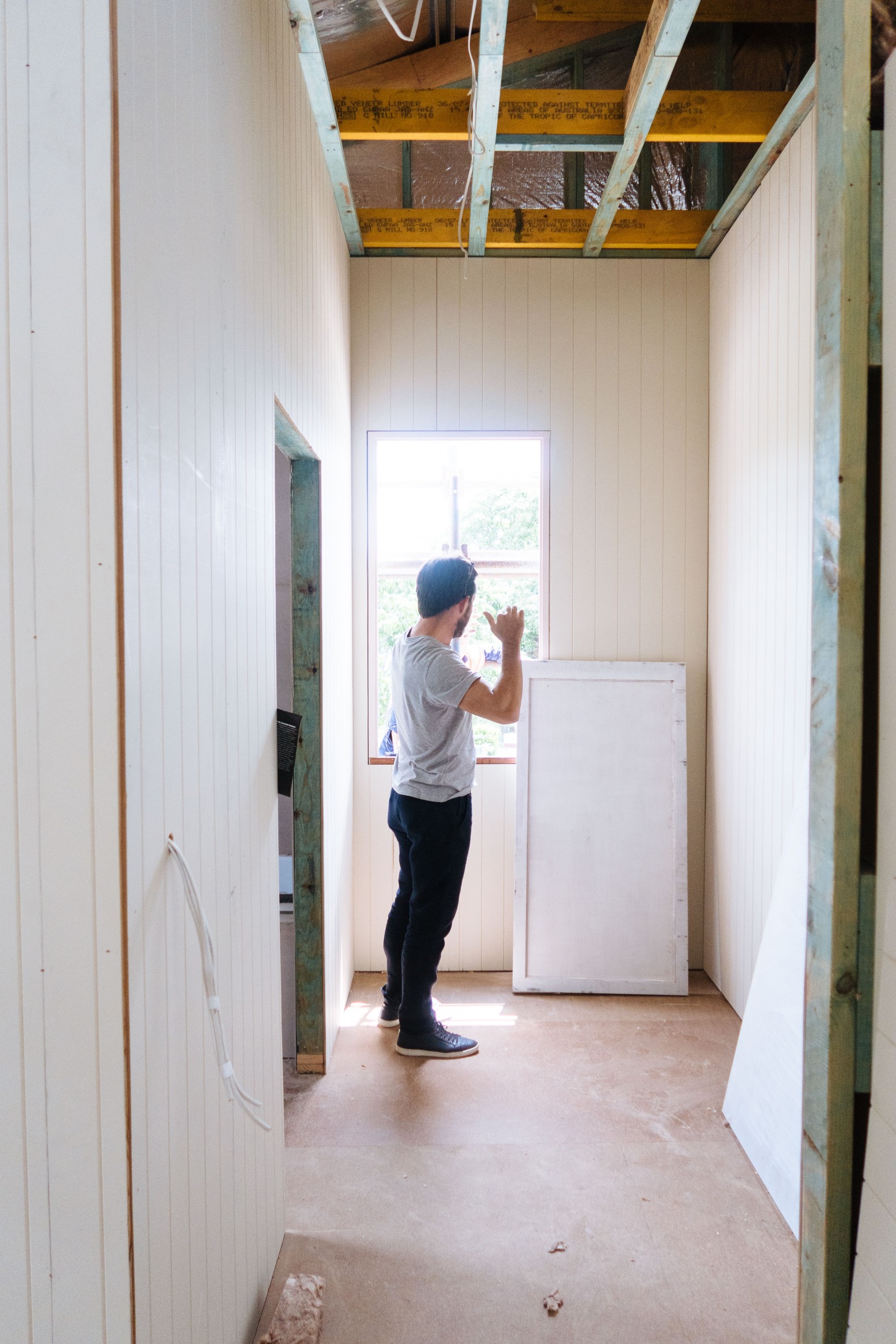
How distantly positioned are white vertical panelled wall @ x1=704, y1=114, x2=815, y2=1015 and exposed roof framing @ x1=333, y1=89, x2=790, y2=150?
8.0 inches

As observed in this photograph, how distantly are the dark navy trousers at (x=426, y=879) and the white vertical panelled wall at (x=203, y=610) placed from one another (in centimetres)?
89

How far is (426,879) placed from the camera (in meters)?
2.83

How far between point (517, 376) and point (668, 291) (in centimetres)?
78

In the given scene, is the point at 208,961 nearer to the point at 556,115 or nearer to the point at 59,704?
the point at 59,704

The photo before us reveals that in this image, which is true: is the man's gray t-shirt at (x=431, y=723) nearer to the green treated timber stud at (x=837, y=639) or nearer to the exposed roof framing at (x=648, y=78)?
the green treated timber stud at (x=837, y=639)

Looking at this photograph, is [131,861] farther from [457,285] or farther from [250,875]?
[457,285]

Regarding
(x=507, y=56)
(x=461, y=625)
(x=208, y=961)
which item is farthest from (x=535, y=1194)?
(x=507, y=56)

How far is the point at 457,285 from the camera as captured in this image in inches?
143

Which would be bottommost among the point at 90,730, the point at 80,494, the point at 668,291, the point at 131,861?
the point at 131,861

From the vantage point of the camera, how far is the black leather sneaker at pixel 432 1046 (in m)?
2.94

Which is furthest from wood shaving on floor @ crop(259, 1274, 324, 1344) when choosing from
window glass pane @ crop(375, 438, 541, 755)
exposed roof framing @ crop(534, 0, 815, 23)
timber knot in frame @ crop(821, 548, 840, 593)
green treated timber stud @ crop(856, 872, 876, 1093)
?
exposed roof framing @ crop(534, 0, 815, 23)

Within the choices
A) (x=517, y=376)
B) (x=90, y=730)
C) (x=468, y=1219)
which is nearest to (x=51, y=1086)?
(x=90, y=730)

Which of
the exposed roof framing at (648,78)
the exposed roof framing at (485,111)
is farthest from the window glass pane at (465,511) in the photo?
the exposed roof framing at (648,78)

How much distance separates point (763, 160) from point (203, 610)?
2717 mm
